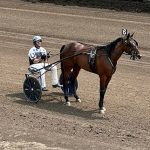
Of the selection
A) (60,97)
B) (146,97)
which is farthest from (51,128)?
(146,97)

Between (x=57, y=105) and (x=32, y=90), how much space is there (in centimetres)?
83

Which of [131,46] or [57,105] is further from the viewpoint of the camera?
[57,105]

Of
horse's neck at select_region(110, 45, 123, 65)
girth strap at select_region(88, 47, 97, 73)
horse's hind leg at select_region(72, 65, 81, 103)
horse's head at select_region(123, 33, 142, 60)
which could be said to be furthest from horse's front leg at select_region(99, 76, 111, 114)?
horse's hind leg at select_region(72, 65, 81, 103)

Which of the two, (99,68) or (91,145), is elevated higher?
(99,68)

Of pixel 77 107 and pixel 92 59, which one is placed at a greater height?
pixel 92 59

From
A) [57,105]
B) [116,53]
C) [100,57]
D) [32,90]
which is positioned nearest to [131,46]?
[116,53]

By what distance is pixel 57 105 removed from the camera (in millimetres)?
15844

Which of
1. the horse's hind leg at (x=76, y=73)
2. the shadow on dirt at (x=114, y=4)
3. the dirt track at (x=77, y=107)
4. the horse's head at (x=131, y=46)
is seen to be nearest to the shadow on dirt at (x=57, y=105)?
the dirt track at (x=77, y=107)

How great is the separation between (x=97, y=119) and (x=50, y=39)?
12.9 metres

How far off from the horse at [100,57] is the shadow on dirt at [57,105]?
0.87 ft

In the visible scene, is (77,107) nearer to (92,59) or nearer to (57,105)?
(57,105)

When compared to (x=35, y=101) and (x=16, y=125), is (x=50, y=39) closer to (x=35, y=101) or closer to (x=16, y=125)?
(x=35, y=101)

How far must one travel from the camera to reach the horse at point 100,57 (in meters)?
14.5

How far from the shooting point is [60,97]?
1669 centimetres
